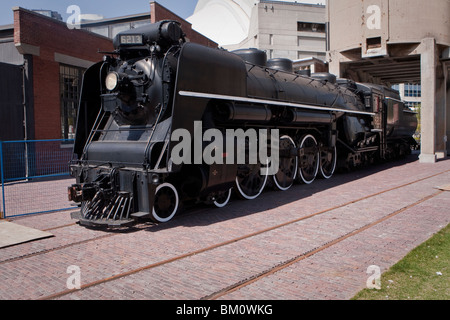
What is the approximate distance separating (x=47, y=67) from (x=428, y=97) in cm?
1647

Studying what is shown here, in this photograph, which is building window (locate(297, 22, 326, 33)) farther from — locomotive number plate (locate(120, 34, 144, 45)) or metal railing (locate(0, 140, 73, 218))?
locomotive number plate (locate(120, 34, 144, 45))

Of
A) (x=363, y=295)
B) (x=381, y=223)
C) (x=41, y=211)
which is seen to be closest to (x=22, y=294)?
(x=363, y=295)

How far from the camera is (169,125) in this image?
6.77m

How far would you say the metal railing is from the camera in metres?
8.80

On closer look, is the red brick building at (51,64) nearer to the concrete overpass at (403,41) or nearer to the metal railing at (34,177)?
the metal railing at (34,177)

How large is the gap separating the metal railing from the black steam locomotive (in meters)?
1.49

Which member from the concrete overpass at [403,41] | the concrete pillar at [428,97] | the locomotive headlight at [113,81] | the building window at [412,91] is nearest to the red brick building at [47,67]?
the locomotive headlight at [113,81]

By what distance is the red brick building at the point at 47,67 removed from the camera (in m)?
13.5

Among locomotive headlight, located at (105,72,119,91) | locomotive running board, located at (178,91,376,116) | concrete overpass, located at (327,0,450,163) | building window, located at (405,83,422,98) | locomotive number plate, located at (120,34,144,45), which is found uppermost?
building window, located at (405,83,422,98)

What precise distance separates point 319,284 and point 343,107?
9.95 m

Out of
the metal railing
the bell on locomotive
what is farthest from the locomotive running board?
the metal railing

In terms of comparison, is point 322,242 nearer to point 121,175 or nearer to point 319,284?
point 319,284

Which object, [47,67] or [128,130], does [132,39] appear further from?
[47,67]

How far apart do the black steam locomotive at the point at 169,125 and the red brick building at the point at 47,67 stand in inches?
262
